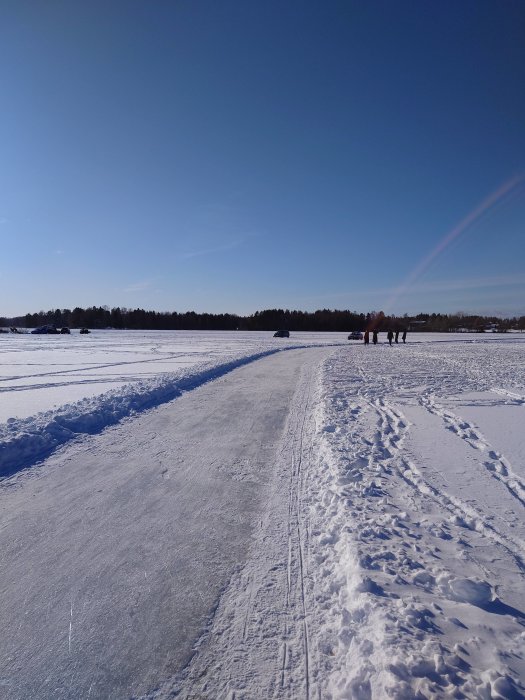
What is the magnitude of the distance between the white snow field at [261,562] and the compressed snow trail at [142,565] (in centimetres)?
2

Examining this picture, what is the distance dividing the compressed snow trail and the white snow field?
15 mm

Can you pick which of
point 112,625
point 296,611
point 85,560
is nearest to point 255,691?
point 296,611

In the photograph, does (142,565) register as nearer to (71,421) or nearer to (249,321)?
(71,421)

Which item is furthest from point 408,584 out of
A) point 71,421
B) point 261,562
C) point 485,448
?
point 71,421

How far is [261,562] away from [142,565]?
1.04 metres

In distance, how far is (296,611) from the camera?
110 inches

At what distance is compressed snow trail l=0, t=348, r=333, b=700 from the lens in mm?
2357

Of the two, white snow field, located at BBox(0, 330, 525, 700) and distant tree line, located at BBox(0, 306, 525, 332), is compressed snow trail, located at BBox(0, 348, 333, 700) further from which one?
distant tree line, located at BBox(0, 306, 525, 332)

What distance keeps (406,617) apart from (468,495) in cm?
259

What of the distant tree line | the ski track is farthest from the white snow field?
the distant tree line

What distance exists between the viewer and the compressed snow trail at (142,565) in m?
2.36

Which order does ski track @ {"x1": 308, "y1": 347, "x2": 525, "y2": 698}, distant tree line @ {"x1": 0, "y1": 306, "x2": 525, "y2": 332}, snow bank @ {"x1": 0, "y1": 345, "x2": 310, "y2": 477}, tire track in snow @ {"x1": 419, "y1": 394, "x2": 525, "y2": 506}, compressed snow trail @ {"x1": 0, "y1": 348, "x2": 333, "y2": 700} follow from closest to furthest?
ski track @ {"x1": 308, "y1": 347, "x2": 525, "y2": 698}
compressed snow trail @ {"x1": 0, "y1": 348, "x2": 333, "y2": 700}
tire track in snow @ {"x1": 419, "y1": 394, "x2": 525, "y2": 506}
snow bank @ {"x1": 0, "y1": 345, "x2": 310, "y2": 477}
distant tree line @ {"x1": 0, "y1": 306, "x2": 525, "y2": 332}

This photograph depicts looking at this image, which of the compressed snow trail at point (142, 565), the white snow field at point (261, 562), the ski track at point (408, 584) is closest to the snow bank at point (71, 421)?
the white snow field at point (261, 562)

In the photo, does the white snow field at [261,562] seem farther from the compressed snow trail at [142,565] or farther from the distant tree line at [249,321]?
the distant tree line at [249,321]
